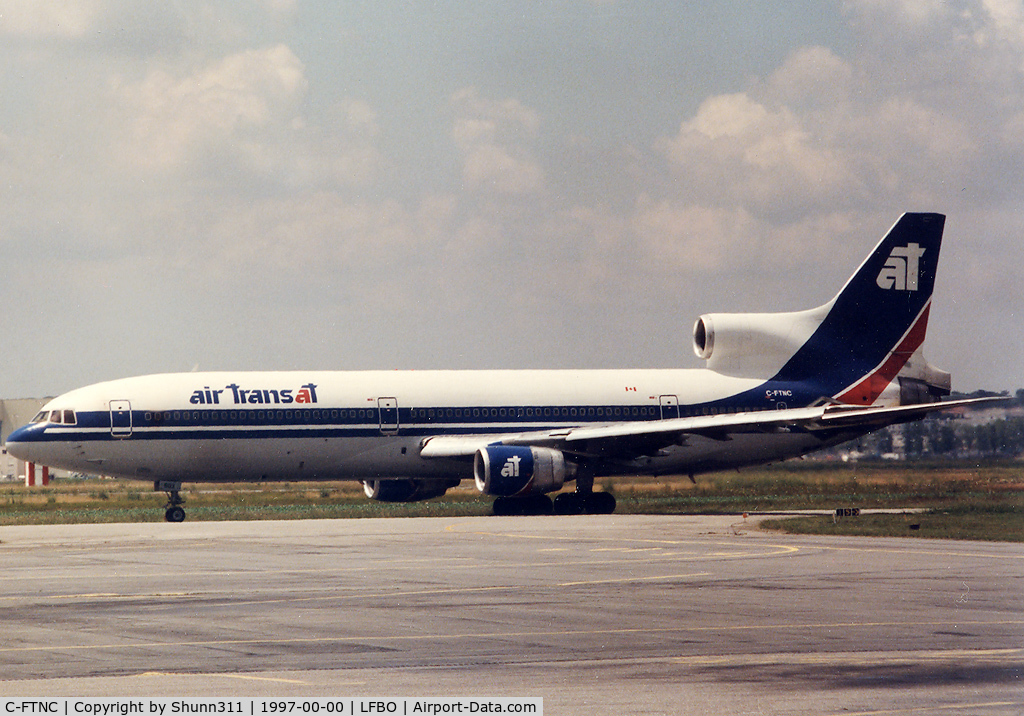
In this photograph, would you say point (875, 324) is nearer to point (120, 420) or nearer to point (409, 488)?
point (409, 488)

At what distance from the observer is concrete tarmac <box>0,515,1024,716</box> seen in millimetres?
11750

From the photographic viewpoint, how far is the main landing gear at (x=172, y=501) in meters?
40.6

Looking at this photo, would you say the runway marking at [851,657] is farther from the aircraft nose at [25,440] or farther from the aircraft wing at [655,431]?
the aircraft nose at [25,440]

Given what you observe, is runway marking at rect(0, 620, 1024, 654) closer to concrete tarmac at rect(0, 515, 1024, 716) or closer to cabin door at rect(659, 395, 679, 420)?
concrete tarmac at rect(0, 515, 1024, 716)

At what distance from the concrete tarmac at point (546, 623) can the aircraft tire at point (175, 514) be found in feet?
36.9

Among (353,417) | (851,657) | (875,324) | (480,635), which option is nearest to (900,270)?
(875,324)

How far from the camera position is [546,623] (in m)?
16.1

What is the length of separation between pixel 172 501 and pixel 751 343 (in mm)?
19922

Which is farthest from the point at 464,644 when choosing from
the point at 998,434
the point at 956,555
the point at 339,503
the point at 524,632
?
the point at 339,503

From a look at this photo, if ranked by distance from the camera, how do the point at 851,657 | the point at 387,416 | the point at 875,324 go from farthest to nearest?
1. the point at 875,324
2. the point at 387,416
3. the point at 851,657

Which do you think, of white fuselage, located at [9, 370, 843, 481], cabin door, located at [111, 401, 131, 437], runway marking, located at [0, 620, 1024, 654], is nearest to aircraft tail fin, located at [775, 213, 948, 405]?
white fuselage, located at [9, 370, 843, 481]

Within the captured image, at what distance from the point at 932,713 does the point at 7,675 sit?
8016 mm
